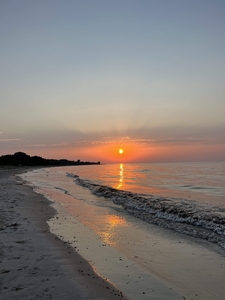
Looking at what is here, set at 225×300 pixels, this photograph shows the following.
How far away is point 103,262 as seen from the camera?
23.8 ft

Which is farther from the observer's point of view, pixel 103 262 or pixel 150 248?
pixel 150 248

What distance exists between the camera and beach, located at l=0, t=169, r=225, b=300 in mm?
5496

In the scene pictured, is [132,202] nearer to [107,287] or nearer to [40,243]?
[40,243]

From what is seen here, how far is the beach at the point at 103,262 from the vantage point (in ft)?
18.0

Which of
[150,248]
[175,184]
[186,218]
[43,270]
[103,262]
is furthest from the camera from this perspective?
[175,184]

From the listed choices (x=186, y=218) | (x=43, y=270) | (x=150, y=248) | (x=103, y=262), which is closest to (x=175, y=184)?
(x=186, y=218)

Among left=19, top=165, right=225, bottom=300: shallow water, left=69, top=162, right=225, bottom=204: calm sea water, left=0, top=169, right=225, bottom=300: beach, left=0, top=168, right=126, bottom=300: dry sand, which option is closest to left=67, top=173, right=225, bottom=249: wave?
left=19, top=165, right=225, bottom=300: shallow water

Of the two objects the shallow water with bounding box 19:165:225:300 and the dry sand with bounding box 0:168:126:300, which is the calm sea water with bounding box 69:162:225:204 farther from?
the dry sand with bounding box 0:168:126:300

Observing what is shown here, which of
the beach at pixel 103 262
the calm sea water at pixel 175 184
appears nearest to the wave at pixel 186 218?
the beach at pixel 103 262

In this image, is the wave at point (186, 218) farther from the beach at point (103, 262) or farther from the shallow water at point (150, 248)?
the beach at point (103, 262)

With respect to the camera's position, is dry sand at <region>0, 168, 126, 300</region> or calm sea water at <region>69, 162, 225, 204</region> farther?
calm sea water at <region>69, 162, 225, 204</region>

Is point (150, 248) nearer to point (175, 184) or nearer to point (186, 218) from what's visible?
point (186, 218)

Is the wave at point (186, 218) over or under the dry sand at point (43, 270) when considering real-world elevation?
under

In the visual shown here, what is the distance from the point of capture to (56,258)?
721 cm
